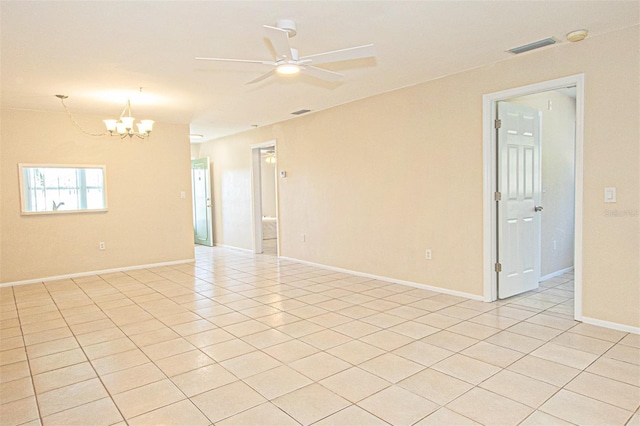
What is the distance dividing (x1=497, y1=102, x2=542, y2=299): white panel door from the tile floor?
301mm

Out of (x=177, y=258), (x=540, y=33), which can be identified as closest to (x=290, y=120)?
(x=177, y=258)

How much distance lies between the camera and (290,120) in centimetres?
669

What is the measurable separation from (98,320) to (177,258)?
3.14 metres

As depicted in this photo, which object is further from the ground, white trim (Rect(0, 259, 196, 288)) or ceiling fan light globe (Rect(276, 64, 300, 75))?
ceiling fan light globe (Rect(276, 64, 300, 75))

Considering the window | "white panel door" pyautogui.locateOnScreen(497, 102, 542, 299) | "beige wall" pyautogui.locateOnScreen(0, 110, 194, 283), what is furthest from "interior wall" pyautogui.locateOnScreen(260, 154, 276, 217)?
"white panel door" pyautogui.locateOnScreen(497, 102, 542, 299)

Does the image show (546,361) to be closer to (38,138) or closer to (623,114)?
(623,114)

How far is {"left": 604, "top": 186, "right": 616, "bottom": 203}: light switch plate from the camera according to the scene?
3.25 meters

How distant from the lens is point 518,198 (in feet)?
14.1

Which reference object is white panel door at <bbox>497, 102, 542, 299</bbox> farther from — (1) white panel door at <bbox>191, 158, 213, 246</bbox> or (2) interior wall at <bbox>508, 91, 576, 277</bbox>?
(1) white panel door at <bbox>191, 158, 213, 246</bbox>

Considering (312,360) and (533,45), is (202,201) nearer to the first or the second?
(312,360)

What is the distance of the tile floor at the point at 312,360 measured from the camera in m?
2.17

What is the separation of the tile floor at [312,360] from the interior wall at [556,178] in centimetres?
74

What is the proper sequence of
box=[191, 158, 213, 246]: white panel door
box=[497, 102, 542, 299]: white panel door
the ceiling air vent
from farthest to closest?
box=[191, 158, 213, 246]: white panel door < box=[497, 102, 542, 299]: white panel door < the ceiling air vent

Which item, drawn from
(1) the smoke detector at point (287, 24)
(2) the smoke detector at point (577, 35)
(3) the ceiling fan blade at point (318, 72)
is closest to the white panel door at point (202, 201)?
(3) the ceiling fan blade at point (318, 72)
